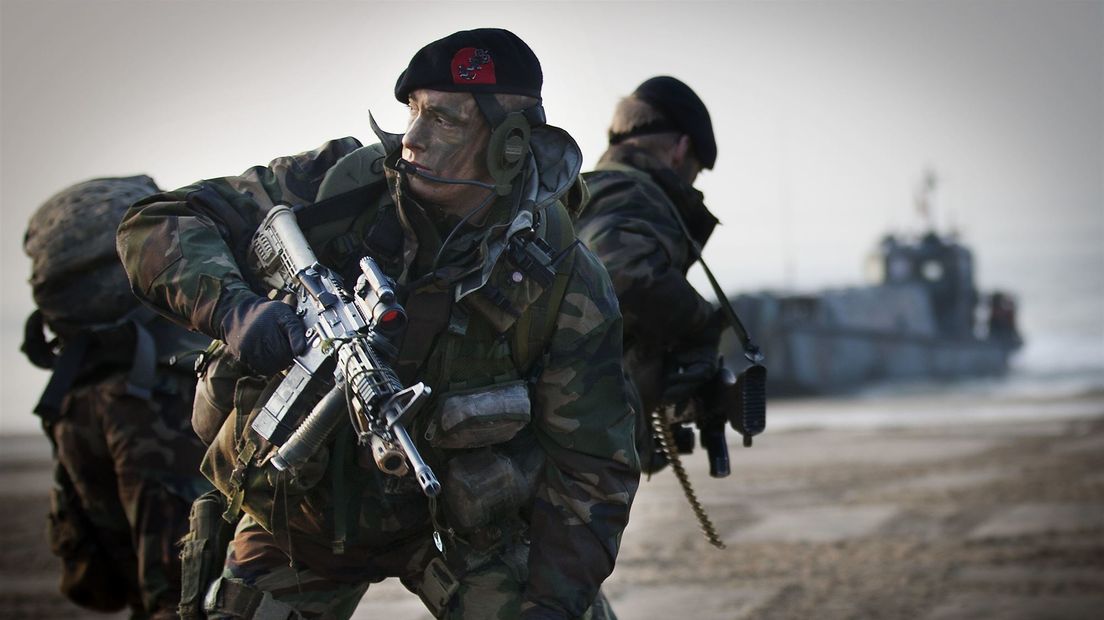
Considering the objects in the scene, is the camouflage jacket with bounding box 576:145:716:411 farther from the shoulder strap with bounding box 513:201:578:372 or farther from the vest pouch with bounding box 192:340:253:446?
the vest pouch with bounding box 192:340:253:446

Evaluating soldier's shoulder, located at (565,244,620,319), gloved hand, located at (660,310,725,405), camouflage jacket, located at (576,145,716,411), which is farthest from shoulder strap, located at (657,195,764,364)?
soldier's shoulder, located at (565,244,620,319)

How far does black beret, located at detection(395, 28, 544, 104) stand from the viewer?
401 centimetres

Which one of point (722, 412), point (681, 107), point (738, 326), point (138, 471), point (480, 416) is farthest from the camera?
point (681, 107)

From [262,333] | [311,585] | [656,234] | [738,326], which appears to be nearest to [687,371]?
[738,326]

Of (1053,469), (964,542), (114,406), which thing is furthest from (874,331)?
(114,406)

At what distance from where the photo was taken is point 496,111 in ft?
13.3

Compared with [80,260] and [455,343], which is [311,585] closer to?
[455,343]

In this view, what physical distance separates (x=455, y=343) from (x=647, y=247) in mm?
1721

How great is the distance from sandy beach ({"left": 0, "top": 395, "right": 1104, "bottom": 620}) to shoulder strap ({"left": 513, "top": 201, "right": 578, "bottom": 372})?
3.99m

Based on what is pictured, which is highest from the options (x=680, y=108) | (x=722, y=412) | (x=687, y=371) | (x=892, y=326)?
(x=680, y=108)

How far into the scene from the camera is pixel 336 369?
381 cm

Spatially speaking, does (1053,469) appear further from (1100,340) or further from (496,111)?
(1100,340)

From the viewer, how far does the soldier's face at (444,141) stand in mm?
4012

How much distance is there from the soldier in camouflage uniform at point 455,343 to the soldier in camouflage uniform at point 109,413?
1.55m
